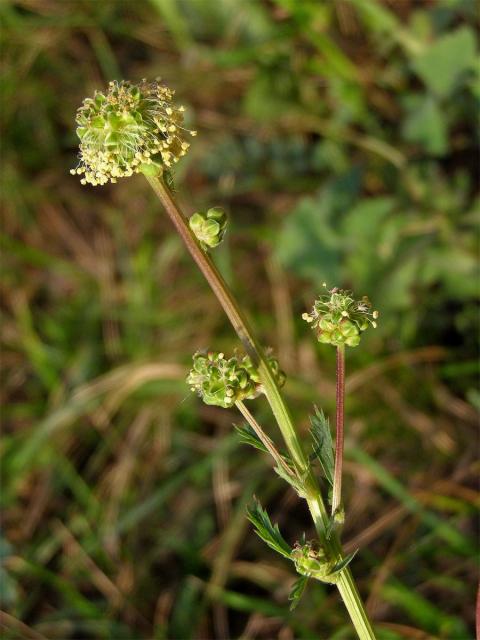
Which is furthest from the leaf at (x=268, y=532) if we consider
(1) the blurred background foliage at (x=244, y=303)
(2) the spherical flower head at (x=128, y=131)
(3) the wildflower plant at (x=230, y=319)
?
(1) the blurred background foliage at (x=244, y=303)

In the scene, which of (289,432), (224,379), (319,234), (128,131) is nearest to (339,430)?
(289,432)

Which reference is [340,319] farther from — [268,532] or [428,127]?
[428,127]

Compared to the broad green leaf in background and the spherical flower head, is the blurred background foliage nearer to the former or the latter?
the broad green leaf in background

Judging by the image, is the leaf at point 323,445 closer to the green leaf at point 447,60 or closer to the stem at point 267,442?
the stem at point 267,442

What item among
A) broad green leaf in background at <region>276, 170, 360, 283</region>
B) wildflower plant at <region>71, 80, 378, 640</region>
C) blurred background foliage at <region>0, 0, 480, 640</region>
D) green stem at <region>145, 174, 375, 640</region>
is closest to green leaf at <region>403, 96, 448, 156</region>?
blurred background foliage at <region>0, 0, 480, 640</region>

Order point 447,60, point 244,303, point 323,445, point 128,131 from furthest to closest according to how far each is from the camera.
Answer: point 244,303, point 447,60, point 323,445, point 128,131

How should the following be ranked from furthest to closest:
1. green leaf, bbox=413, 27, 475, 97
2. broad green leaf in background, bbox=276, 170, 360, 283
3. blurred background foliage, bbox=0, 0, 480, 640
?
broad green leaf in background, bbox=276, 170, 360, 283 → blurred background foliage, bbox=0, 0, 480, 640 → green leaf, bbox=413, 27, 475, 97
